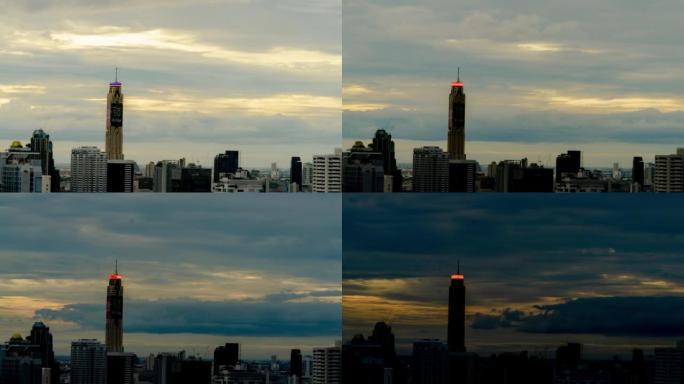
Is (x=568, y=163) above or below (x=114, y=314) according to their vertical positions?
above

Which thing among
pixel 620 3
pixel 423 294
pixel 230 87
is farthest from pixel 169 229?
pixel 620 3

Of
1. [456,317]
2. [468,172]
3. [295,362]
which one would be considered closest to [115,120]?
[295,362]

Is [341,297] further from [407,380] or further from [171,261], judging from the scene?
[171,261]

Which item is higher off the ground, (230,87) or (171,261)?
(230,87)

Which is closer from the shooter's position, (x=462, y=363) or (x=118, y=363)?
(x=462, y=363)

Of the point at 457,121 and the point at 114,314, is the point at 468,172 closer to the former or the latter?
the point at 457,121

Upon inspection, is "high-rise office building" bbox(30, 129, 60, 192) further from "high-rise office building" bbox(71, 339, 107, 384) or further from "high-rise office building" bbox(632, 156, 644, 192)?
"high-rise office building" bbox(632, 156, 644, 192)

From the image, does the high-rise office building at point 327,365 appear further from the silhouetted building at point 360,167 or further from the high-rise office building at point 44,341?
the high-rise office building at point 44,341
